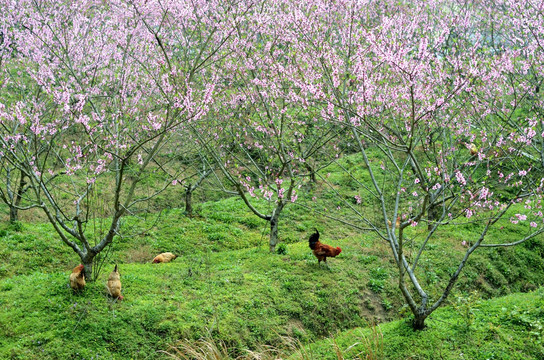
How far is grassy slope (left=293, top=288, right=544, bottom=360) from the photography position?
239 inches

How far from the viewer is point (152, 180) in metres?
15.9

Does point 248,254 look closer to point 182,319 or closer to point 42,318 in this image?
point 182,319

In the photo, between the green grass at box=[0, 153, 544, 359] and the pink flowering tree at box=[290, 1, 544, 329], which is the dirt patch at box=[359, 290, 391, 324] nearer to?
the green grass at box=[0, 153, 544, 359]

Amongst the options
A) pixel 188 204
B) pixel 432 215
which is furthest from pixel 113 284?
pixel 432 215

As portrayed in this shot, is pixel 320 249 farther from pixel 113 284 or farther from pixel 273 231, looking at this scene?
pixel 113 284

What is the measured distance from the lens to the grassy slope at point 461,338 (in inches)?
239

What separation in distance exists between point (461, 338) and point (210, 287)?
14.5 feet

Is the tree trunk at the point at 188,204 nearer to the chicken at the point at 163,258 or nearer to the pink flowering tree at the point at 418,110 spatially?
the chicken at the point at 163,258

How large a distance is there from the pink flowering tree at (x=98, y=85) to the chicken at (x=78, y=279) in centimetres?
26

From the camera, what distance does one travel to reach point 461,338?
644cm

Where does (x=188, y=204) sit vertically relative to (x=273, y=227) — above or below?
above

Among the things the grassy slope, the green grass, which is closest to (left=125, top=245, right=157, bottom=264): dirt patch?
the green grass

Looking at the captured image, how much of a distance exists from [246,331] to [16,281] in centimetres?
433

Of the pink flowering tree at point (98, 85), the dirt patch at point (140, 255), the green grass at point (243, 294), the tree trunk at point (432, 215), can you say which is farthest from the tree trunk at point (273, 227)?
the tree trunk at point (432, 215)
